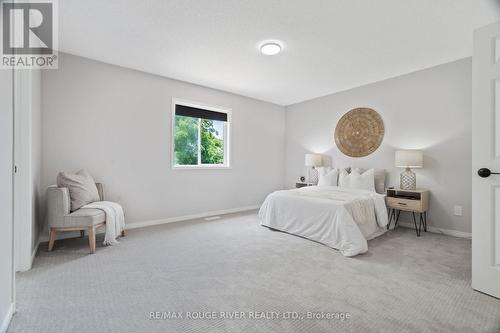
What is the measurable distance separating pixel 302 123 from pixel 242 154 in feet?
Result: 5.60

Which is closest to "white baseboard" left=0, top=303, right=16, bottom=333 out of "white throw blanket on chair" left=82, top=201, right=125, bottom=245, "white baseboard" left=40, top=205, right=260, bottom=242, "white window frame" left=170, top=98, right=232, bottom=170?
"white throw blanket on chair" left=82, top=201, right=125, bottom=245

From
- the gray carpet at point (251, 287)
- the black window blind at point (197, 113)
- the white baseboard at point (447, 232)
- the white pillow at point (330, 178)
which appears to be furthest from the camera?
the white pillow at point (330, 178)

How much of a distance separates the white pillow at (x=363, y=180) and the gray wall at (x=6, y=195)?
4.24 meters

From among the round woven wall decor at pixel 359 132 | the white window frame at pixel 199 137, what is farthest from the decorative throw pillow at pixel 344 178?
the white window frame at pixel 199 137

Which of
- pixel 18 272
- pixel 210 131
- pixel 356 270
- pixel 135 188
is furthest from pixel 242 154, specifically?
pixel 18 272

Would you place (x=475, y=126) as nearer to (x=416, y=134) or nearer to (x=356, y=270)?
(x=356, y=270)

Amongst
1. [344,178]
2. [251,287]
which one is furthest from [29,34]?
[344,178]

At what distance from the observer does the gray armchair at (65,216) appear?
2.59 meters

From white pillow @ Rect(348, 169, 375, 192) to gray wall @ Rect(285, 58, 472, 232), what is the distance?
398 millimetres

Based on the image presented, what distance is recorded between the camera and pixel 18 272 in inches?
86.0

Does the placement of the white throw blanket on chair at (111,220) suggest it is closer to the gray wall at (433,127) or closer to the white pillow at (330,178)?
the white pillow at (330,178)

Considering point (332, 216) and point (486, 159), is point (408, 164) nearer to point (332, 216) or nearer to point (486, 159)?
point (332, 216)

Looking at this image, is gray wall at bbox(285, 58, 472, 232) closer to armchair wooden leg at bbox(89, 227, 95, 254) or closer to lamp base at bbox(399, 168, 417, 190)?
lamp base at bbox(399, 168, 417, 190)

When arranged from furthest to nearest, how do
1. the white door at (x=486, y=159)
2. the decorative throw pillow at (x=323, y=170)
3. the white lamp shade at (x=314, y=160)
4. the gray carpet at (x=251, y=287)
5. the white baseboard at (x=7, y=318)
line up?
the white lamp shade at (x=314, y=160)
the decorative throw pillow at (x=323, y=170)
the white door at (x=486, y=159)
the gray carpet at (x=251, y=287)
the white baseboard at (x=7, y=318)
